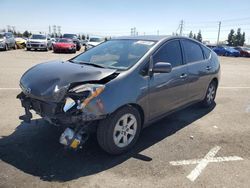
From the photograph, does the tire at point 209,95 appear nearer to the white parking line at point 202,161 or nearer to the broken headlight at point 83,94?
the white parking line at point 202,161

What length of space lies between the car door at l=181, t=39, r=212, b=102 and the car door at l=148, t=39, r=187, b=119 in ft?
0.79

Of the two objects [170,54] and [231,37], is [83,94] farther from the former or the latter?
[231,37]

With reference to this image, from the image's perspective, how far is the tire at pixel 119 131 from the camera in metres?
3.53

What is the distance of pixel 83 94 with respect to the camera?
336 centimetres

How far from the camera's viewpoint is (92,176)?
128 inches

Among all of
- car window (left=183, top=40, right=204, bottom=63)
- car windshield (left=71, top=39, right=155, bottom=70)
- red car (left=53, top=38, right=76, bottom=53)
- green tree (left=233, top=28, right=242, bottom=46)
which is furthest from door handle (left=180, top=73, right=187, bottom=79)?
green tree (left=233, top=28, right=242, bottom=46)

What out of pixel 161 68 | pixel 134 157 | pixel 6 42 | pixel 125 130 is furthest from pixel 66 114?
pixel 6 42

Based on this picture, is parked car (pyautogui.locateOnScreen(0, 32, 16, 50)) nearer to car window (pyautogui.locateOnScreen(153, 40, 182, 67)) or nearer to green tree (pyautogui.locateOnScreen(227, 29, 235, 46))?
car window (pyautogui.locateOnScreen(153, 40, 182, 67))

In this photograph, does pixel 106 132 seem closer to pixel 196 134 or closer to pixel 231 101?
pixel 196 134

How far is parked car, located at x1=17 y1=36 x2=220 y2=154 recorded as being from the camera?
339cm

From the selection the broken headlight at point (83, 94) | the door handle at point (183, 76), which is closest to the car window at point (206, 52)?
the door handle at point (183, 76)

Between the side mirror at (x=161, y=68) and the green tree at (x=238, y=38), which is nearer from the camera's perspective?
the side mirror at (x=161, y=68)

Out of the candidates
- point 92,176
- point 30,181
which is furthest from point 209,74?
point 30,181

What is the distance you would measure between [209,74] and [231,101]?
6.07 feet
